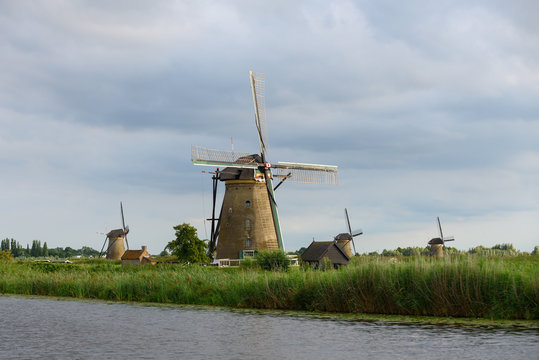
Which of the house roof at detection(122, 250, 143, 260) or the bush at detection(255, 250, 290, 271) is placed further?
the house roof at detection(122, 250, 143, 260)

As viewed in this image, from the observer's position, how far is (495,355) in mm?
11406

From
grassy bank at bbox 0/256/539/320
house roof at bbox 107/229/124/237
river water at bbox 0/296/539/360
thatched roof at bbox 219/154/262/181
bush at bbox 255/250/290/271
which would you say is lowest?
river water at bbox 0/296/539/360

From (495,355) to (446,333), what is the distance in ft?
8.29

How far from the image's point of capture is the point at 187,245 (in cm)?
4869

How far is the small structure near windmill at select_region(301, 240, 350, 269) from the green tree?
12277mm

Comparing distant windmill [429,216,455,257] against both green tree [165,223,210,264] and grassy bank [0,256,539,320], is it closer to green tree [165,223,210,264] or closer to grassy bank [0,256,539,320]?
green tree [165,223,210,264]

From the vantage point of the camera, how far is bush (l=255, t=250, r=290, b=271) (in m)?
32.7

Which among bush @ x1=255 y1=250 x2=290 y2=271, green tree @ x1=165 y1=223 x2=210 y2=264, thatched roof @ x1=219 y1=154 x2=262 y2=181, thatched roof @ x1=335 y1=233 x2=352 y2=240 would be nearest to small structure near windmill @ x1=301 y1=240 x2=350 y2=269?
bush @ x1=255 y1=250 x2=290 y2=271

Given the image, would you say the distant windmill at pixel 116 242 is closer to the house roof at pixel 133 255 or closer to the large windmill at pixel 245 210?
the house roof at pixel 133 255

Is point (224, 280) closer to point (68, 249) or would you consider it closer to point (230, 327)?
point (230, 327)

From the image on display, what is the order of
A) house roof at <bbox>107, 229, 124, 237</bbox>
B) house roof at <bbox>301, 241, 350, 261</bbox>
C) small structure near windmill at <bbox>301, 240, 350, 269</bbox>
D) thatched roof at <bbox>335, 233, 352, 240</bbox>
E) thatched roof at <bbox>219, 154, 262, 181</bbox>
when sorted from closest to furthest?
small structure near windmill at <bbox>301, 240, 350, 269</bbox> → house roof at <bbox>301, 241, 350, 261</bbox> → thatched roof at <bbox>219, 154, 262, 181</bbox> → thatched roof at <bbox>335, 233, 352, 240</bbox> → house roof at <bbox>107, 229, 124, 237</bbox>

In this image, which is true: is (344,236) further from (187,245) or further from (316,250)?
(316,250)

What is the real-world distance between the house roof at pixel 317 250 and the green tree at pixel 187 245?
12.3 m

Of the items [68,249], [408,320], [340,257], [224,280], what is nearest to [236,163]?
[340,257]
